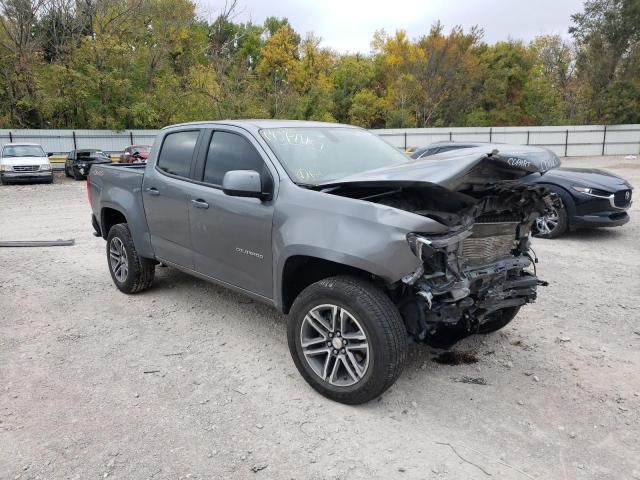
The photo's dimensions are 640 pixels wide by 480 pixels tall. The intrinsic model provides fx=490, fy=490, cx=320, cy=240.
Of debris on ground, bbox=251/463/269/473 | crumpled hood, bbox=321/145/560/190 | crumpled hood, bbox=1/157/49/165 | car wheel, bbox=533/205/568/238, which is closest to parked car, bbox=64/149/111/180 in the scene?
crumpled hood, bbox=1/157/49/165

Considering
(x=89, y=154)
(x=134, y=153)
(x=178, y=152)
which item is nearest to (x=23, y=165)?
(x=89, y=154)

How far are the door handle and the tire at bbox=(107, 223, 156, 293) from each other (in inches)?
55.7

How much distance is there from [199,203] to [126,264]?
5.80ft

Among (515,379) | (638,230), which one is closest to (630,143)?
(638,230)

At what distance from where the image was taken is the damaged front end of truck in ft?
9.95

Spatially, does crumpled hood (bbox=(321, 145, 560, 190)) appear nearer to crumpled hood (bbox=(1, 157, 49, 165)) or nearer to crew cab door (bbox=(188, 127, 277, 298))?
crew cab door (bbox=(188, 127, 277, 298))

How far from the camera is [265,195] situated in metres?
3.70

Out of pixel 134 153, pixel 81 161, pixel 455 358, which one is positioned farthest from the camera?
pixel 134 153

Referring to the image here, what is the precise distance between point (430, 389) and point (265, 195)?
187cm

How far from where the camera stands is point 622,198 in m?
7.88

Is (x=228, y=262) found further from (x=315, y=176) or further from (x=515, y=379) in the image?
(x=515, y=379)

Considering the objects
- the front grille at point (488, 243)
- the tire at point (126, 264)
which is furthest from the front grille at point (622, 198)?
the tire at point (126, 264)

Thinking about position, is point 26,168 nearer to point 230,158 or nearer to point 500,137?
point 230,158

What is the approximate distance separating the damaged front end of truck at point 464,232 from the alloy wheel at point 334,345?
1.18ft
